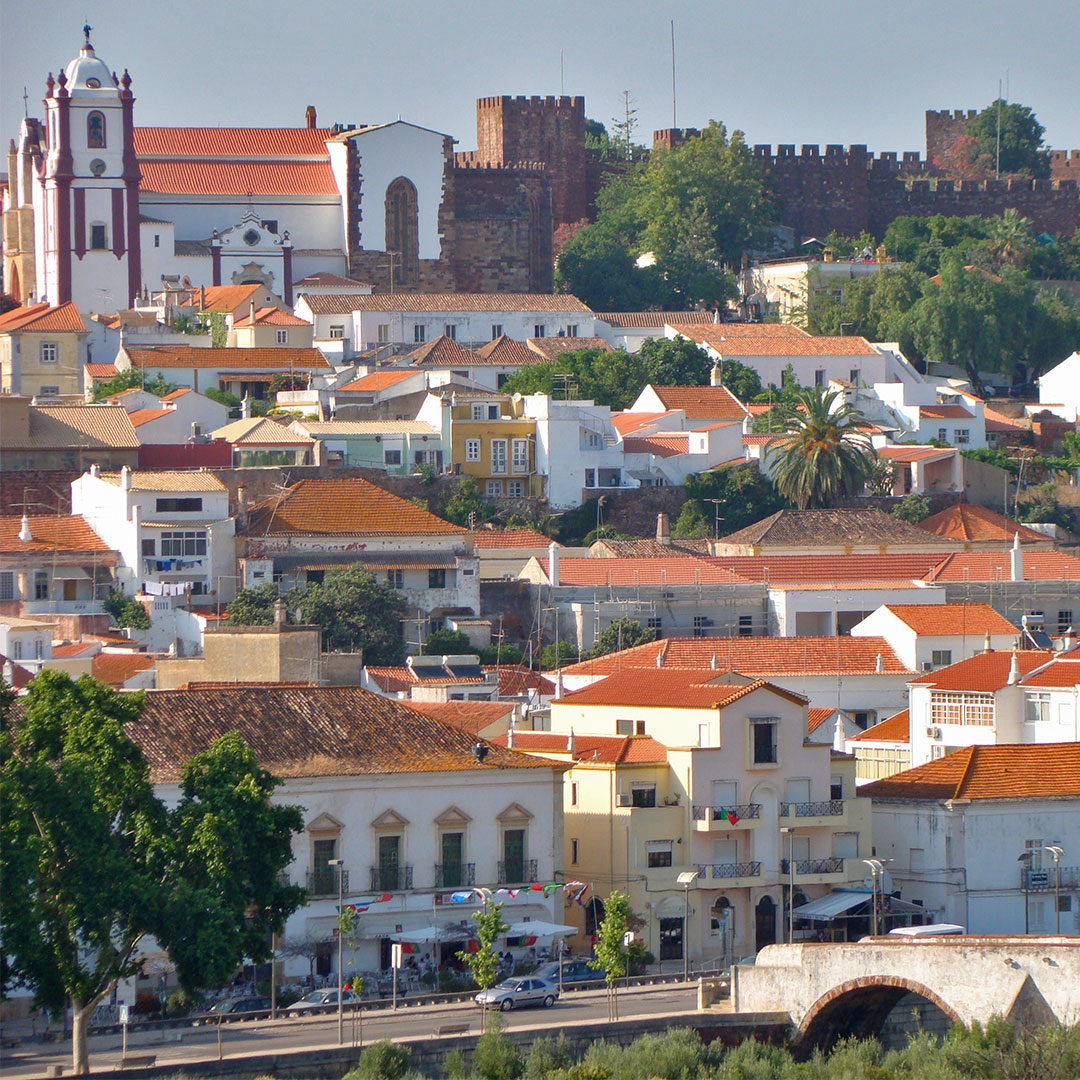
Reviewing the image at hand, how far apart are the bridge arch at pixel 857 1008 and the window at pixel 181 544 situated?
→ 26417 mm

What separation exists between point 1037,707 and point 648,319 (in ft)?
115

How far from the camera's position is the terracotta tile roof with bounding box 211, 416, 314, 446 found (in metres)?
63.0

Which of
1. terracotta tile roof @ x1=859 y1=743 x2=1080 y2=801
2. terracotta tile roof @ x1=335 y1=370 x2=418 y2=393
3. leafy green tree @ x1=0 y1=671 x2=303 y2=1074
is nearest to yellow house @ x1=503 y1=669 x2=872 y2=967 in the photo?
terracotta tile roof @ x1=859 y1=743 x2=1080 y2=801

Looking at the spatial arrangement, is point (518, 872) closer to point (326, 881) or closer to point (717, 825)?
point (326, 881)

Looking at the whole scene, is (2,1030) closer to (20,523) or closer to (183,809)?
(183,809)

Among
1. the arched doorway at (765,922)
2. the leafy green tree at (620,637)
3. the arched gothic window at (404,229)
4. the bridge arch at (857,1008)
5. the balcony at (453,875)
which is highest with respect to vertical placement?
the arched gothic window at (404,229)

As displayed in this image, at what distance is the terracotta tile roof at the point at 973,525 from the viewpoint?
6391 cm

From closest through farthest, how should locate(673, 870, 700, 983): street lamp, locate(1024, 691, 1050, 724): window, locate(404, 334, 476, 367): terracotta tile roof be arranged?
locate(673, 870, 700, 983): street lamp → locate(1024, 691, 1050, 724): window → locate(404, 334, 476, 367): terracotta tile roof

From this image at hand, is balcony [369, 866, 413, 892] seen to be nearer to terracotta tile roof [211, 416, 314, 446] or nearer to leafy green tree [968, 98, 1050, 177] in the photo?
terracotta tile roof [211, 416, 314, 446]

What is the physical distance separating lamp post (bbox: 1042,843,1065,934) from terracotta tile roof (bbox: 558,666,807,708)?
384 centimetres

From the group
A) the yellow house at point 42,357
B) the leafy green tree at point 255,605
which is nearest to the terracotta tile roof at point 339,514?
the leafy green tree at point 255,605

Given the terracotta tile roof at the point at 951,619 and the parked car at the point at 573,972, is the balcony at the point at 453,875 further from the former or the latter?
the terracotta tile roof at the point at 951,619

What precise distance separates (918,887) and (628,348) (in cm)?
3946

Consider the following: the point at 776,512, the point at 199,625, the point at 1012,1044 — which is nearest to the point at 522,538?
the point at 776,512
